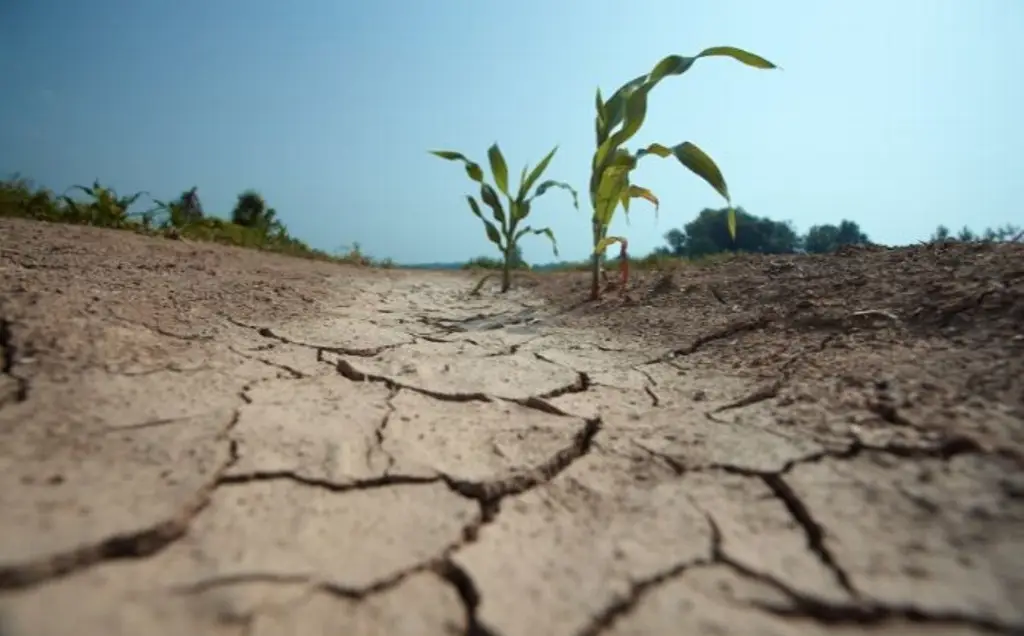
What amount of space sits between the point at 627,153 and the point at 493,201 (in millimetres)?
1159

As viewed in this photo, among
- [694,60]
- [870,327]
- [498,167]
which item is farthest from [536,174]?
[870,327]

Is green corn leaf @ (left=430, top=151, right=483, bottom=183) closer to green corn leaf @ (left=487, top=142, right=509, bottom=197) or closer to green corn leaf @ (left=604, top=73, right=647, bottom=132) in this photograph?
green corn leaf @ (left=487, top=142, right=509, bottom=197)

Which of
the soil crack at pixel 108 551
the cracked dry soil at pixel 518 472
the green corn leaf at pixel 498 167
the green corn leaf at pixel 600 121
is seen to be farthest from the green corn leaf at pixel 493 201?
the soil crack at pixel 108 551

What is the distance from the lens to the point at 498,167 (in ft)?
11.2

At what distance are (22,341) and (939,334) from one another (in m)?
2.50

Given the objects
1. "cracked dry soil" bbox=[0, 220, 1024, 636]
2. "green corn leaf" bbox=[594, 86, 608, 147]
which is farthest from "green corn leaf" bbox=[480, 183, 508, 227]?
"cracked dry soil" bbox=[0, 220, 1024, 636]

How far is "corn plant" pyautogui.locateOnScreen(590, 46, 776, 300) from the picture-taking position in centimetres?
221

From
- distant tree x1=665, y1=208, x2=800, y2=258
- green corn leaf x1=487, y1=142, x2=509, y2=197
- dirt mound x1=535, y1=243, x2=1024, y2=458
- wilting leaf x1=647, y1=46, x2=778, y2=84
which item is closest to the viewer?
dirt mound x1=535, y1=243, x2=1024, y2=458

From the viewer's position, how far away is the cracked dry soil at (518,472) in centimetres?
67

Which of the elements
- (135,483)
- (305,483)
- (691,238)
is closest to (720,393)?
(305,483)

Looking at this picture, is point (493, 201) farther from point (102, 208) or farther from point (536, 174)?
point (102, 208)

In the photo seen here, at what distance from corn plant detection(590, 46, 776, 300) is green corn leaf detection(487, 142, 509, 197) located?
0.80 m

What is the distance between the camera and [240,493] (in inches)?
35.9

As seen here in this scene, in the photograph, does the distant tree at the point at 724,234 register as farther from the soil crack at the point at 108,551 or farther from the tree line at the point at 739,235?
the soil crack at the point at 108,551
